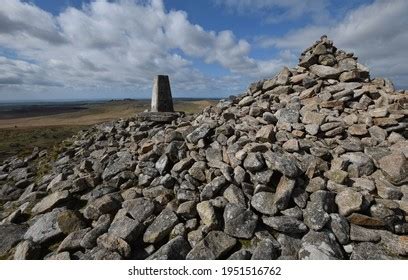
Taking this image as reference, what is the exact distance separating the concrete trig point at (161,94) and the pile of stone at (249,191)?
302 centimetres

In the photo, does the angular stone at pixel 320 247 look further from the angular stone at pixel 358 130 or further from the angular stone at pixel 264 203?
the angular stone at pixel 358 130

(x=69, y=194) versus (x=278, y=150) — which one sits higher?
(x=278, y=150)

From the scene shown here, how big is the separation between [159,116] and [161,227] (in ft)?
26.1

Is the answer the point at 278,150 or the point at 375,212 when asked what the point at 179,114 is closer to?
the point at 278,150

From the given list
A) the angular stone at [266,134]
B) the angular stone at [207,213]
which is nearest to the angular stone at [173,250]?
the angular stone at [207,213]

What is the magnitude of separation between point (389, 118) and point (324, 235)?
18.3 ft

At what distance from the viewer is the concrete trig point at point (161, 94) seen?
14.9 meters

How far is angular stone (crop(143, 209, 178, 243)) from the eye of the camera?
729 cm

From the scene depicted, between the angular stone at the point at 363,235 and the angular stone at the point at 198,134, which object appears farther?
the angular stone at the point at 198,134

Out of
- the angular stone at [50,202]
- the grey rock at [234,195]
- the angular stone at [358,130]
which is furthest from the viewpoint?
the angular stone at [358,130]

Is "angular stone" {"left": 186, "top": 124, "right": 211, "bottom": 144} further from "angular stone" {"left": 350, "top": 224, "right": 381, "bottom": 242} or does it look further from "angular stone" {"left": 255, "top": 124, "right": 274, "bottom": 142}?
"angular stone" {"left": 350, "top": 224, "right": 381, "bottom": 242}

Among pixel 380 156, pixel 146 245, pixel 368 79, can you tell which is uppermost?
pixel 368 79
